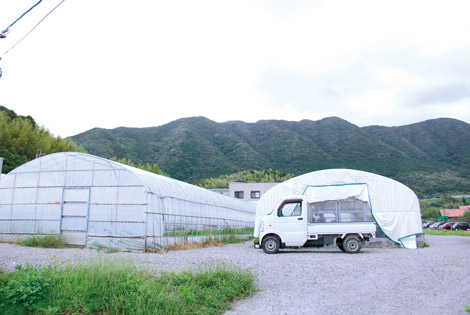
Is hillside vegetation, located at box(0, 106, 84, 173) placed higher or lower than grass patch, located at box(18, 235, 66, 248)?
higher

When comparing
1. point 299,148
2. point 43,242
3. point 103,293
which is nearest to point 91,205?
point 43,242

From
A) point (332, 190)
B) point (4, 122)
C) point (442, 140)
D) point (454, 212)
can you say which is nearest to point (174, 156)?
point (4, 122)

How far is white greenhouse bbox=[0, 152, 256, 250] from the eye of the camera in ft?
51.3

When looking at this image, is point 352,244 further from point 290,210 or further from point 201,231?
point 201,231

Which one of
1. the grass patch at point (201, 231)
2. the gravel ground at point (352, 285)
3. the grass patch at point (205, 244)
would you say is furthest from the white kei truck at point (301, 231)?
the grass patch at point (201, 231)

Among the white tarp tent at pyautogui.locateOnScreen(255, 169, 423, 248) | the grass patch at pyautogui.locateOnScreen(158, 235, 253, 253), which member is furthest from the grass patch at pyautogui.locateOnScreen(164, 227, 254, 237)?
the white tarp tent at pyautogui.locateOnScreen(255, 169, 423, 248)

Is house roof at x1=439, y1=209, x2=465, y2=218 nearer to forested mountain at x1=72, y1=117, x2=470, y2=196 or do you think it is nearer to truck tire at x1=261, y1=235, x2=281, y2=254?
forested mountain at x1=72, y1=117, x2=470, y2=196

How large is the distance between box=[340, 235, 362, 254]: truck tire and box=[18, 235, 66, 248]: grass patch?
11228 millimetres

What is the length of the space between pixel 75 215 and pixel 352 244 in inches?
447

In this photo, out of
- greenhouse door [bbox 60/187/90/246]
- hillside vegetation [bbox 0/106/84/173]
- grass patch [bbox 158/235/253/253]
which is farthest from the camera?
hillside vegetation [bbox 0/106/84/173]

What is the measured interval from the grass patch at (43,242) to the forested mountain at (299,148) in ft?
168

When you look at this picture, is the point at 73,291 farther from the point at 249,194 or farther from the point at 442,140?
the point at 442,140

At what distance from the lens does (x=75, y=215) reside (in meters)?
16.4

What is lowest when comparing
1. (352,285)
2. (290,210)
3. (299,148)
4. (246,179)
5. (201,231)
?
(352,285)
